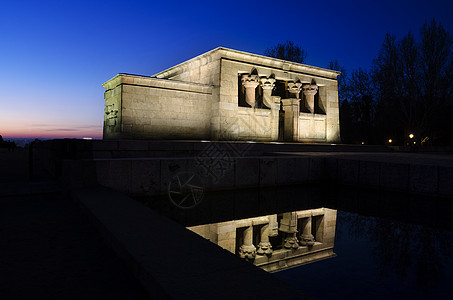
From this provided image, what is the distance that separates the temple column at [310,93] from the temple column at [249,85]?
4641mm

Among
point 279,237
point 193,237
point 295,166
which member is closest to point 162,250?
point 193,237

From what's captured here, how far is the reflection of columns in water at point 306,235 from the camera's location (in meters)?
4.55

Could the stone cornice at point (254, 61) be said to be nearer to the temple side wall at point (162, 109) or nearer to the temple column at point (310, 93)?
the temple column at point (310, 93)

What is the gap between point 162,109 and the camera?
1653 centimetres

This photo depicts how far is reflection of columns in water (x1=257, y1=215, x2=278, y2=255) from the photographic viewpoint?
14.0 ft

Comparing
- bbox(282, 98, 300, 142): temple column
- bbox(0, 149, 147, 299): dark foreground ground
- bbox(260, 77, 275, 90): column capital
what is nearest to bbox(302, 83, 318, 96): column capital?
bbox(282, 98, 300, 142): temple column

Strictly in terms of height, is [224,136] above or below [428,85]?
below

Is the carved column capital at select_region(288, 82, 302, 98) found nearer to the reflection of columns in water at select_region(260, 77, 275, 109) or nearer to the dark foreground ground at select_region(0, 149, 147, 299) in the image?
the reflection of columns in water at select_region(260, 77, 275, 109)

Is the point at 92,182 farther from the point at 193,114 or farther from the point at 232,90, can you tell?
the point at 232,90

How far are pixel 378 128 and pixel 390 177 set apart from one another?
3921cm

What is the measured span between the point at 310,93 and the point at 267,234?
18.2 m

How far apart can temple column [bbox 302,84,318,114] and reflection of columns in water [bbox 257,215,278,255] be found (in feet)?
56.5

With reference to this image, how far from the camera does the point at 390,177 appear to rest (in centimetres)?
843

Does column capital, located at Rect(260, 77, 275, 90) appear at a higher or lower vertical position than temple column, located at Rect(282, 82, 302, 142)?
higher
